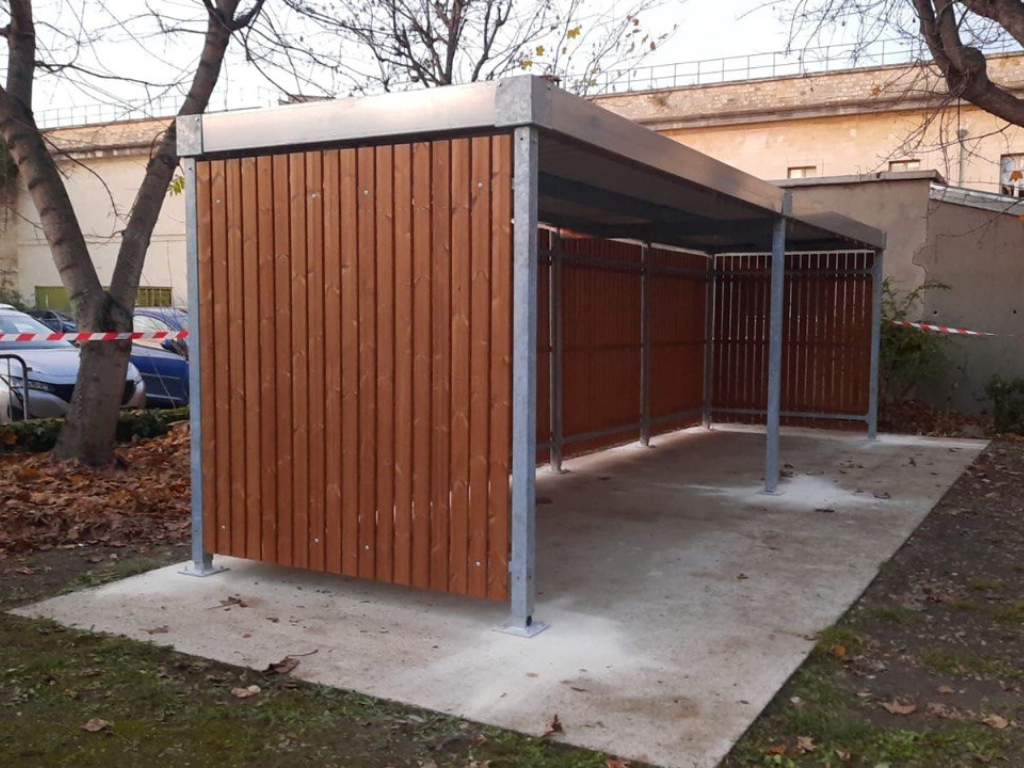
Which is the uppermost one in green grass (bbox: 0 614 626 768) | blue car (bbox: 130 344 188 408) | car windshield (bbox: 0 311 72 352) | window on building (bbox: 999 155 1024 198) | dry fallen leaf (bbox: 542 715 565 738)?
window on building (bbox: 999 155 1024 198)

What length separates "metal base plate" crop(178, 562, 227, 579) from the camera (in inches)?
222

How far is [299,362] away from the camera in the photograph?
520cm

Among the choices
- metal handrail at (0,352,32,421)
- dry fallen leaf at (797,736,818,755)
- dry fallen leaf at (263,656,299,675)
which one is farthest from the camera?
metal handrail at (0,352,32,421)

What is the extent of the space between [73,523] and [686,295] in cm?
778

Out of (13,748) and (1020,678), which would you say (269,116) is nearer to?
(13,748)

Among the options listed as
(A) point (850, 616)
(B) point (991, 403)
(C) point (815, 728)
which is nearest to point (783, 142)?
(B) point (991, 403)

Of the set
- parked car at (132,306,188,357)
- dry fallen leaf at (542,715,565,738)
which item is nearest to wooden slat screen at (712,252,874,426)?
parked car at (132,306,188,357)

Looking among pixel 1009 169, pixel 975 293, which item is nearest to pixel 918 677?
pixel 975 293

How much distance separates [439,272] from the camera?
15.5ft

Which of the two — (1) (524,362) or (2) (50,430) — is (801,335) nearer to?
(1) (524,362)

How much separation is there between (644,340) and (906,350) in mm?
4196

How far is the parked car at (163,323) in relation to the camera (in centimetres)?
1382

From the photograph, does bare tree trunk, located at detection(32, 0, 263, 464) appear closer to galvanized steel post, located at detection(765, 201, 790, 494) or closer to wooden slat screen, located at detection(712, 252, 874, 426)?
galvanized steel post, located at detection(765, 201, 790, 494)

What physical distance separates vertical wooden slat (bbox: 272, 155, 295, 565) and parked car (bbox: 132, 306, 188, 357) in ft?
29.0
